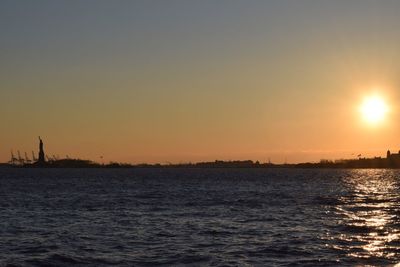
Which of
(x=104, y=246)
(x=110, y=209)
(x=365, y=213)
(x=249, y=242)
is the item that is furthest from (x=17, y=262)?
(x=365, y=213)

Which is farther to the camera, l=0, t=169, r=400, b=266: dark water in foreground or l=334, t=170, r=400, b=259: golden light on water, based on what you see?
l=334, t=170, r=400, b=259: golden light on water

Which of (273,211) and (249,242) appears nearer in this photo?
(249,242)

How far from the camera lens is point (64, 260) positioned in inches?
1495

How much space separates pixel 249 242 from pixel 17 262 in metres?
16.2

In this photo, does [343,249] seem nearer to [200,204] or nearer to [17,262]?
[17,262]

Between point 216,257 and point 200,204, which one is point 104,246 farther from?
point 200,204

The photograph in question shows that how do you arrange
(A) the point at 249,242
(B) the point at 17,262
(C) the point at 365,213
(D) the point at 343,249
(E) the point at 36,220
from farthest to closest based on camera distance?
(C) the point at 365,213 < (E) the point at 36,220 < (A) the point at 249,242 < (D) the point at 343,249 < (B) the point at 17,262

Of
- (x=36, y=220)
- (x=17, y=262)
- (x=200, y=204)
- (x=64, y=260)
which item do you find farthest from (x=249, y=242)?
(x=200, y=204)

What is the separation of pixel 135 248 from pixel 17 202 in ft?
158

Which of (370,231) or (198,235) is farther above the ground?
(198,235)

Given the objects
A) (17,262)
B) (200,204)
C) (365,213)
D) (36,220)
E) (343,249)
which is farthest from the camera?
(200,204)

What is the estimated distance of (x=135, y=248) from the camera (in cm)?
4231

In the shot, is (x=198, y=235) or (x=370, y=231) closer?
(x=198, y=235)

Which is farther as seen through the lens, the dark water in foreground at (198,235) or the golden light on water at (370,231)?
the golden light on water at (370,231)
